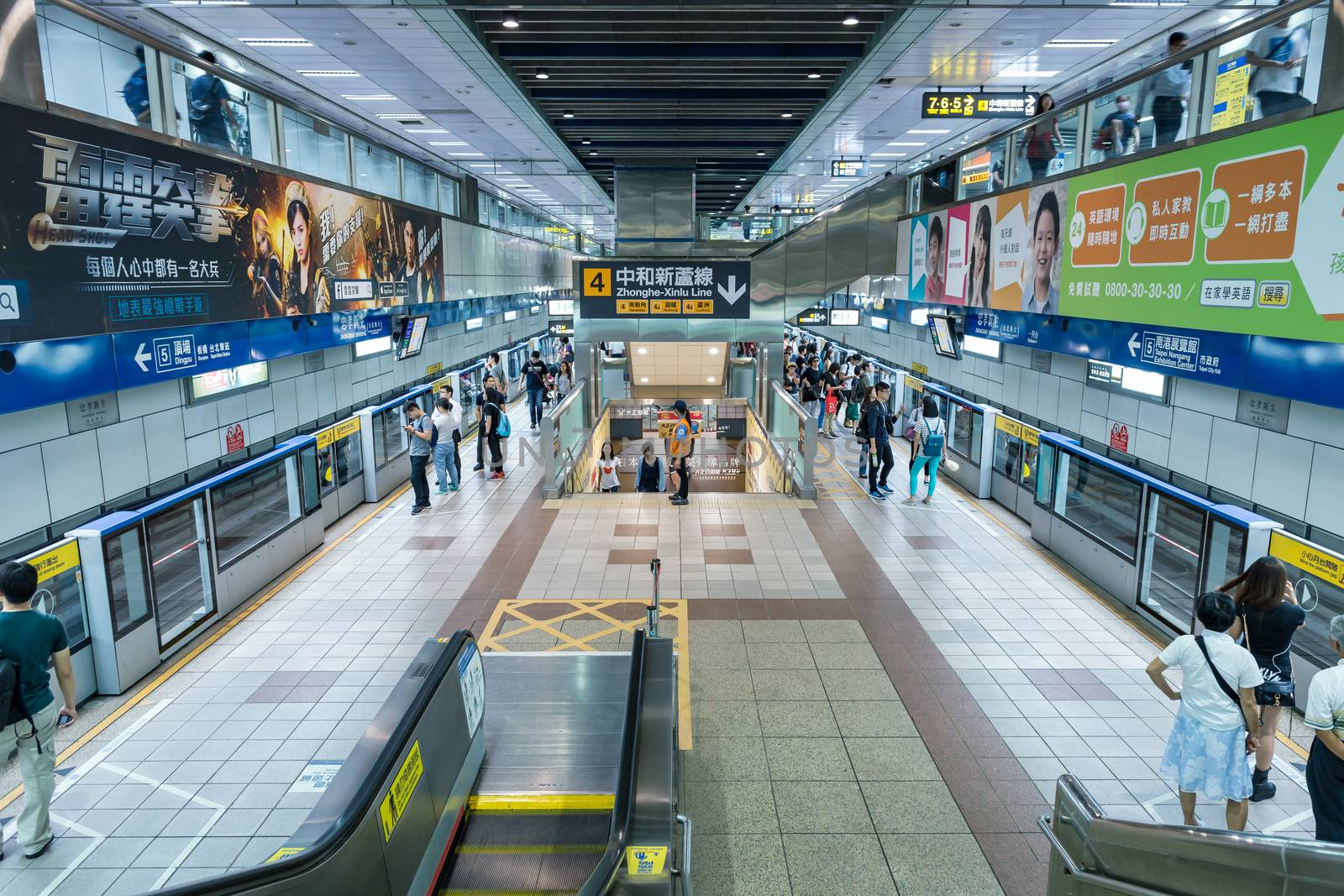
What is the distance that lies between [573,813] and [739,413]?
15.9 meters


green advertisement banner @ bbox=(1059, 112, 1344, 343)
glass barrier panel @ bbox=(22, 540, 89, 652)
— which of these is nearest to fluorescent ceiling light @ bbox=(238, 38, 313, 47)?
glass barrier panel @ bbox=(22, 540, 89, 652)

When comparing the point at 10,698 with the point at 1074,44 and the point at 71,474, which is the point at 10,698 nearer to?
the point at 71,474

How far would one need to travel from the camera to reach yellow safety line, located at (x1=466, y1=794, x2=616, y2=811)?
451cm

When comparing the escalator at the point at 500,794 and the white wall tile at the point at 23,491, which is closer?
the escalator at the point at 500,794

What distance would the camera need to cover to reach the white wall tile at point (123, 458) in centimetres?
644

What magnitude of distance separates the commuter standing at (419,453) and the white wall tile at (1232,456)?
9.33 m

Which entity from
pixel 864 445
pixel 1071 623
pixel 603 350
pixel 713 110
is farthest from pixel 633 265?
pixel 1071 623

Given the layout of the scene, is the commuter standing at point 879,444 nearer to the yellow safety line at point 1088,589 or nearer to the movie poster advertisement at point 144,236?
the yellow safety line at point 1088,589

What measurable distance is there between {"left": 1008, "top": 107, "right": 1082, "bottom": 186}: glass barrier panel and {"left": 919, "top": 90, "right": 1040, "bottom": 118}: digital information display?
0.99 ft

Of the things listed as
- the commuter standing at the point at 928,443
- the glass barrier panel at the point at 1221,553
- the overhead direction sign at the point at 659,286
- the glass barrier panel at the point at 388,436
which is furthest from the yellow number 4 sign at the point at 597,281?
the glass barrier panel at the point at 1221,553

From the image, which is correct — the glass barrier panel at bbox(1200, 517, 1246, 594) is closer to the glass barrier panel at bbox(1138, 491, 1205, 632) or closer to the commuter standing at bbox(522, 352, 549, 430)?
the glass barrier panel at bbox(1138, 491, 1205, 632)

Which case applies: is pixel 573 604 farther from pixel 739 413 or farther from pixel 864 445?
pixel 739 413

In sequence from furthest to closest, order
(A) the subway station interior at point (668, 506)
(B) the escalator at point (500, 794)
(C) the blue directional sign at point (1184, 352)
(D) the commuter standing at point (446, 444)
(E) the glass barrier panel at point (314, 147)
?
(D) the commuter standing at point (446, 444)
(E) the glass barrier panel at point (314, 147)
(C) the blue directional sign at point (1184, 352)
(A) the subway station interior at point (668, 506)
(B) the escalator at point (500, 794)

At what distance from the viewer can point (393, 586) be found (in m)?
8.73
